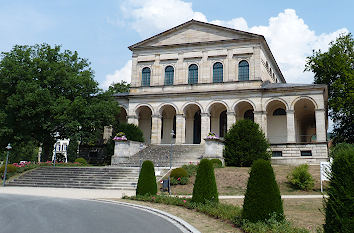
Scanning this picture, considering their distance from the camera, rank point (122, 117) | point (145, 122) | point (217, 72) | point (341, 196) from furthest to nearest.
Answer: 1. point (122, 117)
2. point (145, 122)
3. point (217, 72)
4. point (341, 196)

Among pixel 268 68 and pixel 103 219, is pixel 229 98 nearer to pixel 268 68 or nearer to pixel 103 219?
pixel 268 68

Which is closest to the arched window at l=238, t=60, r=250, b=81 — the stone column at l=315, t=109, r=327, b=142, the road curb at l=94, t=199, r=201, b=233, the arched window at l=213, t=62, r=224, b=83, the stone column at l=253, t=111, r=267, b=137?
the arched window at l=213, t=62, r=224, b=83

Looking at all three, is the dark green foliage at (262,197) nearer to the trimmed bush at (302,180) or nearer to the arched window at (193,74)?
the trimmed bush at (302,180)

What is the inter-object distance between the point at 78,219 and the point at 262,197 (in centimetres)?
599

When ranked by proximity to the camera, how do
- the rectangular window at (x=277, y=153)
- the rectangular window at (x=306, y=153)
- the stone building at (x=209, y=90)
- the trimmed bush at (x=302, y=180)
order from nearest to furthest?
the trimmed bush at (x=302, y=180)
the rectangular window at (x=306, y=153)
the rectangular window at (x=277, y=153)
the stone building at (x=209, y=90)

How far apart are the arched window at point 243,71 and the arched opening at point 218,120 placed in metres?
4.20

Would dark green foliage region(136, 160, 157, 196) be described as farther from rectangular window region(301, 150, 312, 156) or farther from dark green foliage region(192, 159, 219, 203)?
rectangular window region(301, 150, 312, 156)

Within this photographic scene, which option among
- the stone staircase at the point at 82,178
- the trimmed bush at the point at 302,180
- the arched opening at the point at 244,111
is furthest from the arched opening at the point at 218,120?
the trimmed bush at the point at 302,180

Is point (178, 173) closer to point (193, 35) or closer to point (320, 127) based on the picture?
point (320, 127)

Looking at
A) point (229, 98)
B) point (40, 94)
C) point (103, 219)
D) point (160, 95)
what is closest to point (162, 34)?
point (160, 95)

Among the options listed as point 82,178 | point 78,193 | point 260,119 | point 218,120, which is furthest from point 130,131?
point 78,193

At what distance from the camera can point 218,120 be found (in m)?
39.0

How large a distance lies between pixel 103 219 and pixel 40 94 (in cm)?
2324

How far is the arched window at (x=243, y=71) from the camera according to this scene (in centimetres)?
3662
